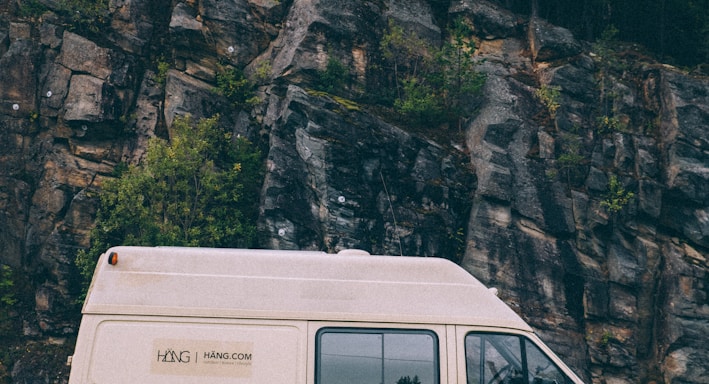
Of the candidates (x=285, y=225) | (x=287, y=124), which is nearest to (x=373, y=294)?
(x=285, y=225)

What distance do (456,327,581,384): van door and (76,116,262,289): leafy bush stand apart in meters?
14.1

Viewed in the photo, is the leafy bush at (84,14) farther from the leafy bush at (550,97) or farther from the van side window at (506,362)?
the van side window at (506,362)

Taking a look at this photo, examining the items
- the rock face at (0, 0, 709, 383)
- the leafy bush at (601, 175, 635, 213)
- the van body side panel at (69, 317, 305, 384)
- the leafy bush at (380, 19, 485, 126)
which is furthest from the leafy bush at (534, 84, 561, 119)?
A: the van body side panel at (69, 317, 305, 384)

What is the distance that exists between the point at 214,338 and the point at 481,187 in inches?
596

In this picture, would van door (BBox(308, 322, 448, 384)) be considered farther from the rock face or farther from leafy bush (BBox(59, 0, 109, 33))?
leafy bush (BBox(59, 0, 109, 33))

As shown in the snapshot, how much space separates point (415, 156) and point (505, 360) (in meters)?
14.4

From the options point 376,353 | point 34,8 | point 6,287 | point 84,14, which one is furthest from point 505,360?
point 34,8

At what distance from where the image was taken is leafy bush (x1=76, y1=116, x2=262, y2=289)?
1936 centimetres

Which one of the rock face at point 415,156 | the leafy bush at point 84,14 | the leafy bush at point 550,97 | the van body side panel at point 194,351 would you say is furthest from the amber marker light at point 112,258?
the leafy bush at point 84,14

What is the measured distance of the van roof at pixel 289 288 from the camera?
6.34 meters

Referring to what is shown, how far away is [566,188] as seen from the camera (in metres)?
20.3

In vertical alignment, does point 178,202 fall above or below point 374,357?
above

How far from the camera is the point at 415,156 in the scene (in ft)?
67.1

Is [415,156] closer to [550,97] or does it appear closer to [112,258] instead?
[550,97]
